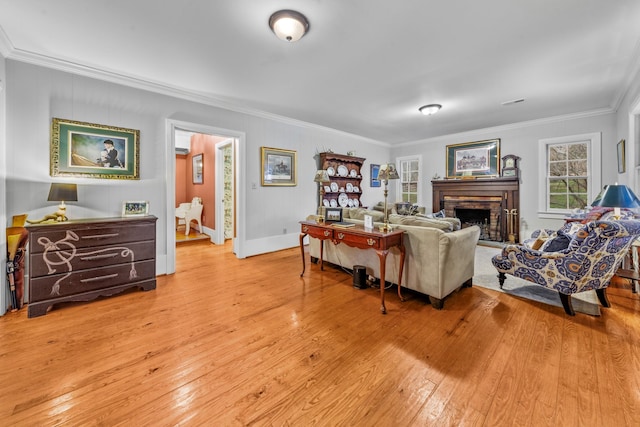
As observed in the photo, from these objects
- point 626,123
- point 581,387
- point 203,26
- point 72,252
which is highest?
point 203,26

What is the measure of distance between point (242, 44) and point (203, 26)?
0.36m

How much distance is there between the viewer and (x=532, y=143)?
16.8 ft

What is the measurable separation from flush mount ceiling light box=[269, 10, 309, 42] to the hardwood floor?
2.43 metres

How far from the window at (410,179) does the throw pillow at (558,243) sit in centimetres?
412

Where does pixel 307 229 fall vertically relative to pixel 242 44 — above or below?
below

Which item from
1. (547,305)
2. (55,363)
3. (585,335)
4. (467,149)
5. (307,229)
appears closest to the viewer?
(55,363)

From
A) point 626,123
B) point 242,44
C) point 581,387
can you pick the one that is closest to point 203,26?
point 242,44

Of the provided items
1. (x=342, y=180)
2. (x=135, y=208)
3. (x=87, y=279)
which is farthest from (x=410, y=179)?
(x=87, y=279)

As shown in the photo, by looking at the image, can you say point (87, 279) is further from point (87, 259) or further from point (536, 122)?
point (536, 122)

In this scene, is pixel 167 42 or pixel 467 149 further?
pixel 467 149

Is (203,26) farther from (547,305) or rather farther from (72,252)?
(547,305)

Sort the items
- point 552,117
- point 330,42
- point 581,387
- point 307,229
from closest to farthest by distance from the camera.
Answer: point 581,387 < point 330,42 < point 307,229 < point 552,117

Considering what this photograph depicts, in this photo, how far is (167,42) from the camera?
2.40 meters

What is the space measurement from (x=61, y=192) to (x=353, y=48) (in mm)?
3125
